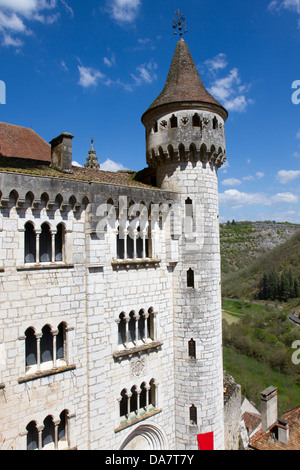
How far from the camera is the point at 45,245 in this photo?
438 inches

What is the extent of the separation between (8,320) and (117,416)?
5.75 meters

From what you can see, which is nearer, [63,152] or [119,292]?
[119,292]

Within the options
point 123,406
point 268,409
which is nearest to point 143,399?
point 123,406

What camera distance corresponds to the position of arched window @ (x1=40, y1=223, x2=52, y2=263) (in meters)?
11.0

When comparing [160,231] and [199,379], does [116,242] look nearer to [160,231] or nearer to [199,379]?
[160,231]

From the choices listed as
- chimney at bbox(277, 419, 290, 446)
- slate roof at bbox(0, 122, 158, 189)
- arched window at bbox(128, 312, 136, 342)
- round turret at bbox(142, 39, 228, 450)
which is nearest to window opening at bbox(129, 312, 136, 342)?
arched window at bbox(128, 312, 136, 342)

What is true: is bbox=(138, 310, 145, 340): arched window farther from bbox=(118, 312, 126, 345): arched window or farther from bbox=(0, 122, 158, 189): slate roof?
bbox=(0, 122, 158, 189): slate roof

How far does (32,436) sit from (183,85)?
1488 centimetres

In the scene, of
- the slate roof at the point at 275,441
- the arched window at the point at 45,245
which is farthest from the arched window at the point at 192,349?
the slate roof at the point at 275,441

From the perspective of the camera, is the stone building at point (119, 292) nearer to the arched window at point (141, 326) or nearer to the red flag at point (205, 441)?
the arched window at point (141, 326)

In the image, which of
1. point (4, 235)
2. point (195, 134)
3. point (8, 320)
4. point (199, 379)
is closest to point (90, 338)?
point (8, 320)

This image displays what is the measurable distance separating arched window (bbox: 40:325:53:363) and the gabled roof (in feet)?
37.4

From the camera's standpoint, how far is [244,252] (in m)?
140

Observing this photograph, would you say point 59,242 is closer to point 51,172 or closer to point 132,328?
point 51,172
